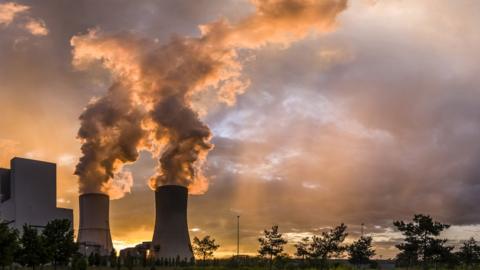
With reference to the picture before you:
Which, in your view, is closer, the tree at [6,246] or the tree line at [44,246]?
the tree at [6,246]

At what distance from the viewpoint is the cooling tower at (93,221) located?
48.5m

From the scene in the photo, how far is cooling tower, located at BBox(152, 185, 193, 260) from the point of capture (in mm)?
45531

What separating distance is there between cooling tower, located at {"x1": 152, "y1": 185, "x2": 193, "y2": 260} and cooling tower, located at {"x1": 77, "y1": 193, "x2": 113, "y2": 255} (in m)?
5.83

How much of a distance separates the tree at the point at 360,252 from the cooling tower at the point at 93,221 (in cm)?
2205

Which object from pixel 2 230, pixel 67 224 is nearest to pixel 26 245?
pixel 67 224

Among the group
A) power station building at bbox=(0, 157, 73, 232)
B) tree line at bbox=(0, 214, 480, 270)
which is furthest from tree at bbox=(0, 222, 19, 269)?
power station building at bbox=(0, 157, 73, 232)

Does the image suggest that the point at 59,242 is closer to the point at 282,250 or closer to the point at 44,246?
the point at 44,246

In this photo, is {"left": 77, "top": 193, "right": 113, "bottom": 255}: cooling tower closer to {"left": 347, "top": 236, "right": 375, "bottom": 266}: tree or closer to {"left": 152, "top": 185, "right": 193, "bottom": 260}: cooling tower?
{"left": 152, "top": 185, "right": 193, "bottom": 260}: cooling tower

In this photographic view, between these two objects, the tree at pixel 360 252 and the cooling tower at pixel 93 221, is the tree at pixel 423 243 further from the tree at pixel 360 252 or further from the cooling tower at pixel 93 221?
the cooling tower at pixel 93 221

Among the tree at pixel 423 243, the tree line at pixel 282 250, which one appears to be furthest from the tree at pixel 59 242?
the tree at pixel 423 243

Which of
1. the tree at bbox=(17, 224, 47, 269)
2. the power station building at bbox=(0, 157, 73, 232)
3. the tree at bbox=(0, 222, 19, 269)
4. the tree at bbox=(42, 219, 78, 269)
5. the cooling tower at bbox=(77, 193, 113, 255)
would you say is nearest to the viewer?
the tree at bbox=(0, 222, 19, 269)

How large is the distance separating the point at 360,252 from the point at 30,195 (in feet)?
103

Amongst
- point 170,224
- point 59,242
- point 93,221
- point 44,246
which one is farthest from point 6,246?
point 93,221

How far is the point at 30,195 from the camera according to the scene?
179ft
